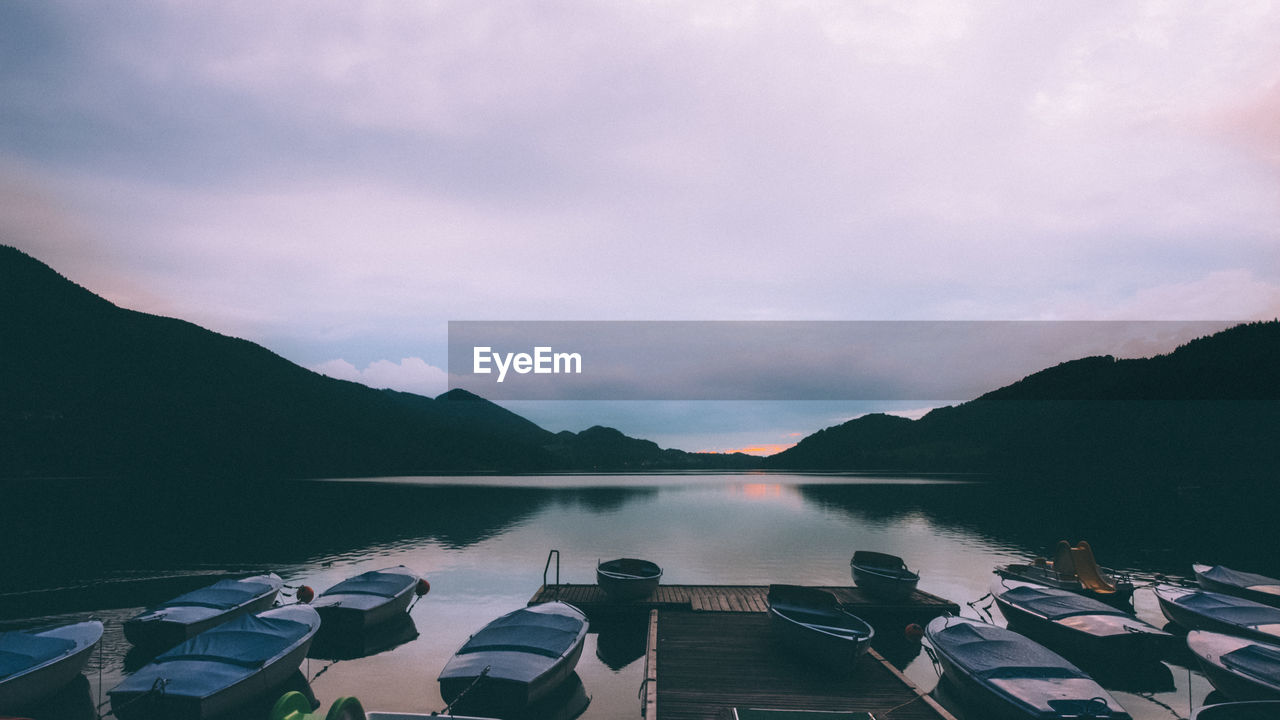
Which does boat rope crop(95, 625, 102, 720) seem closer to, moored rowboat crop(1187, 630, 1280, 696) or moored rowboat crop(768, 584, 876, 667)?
moored rowboat crop(768, 584, 876, 667)

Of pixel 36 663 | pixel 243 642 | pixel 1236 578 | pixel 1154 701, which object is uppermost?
pixel 243 642

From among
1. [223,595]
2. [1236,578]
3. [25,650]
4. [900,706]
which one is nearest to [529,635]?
[900,706]

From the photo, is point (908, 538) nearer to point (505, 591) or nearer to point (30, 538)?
point (505, 591)

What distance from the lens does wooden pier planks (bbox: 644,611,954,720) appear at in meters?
16.7

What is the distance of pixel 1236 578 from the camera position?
3312cm

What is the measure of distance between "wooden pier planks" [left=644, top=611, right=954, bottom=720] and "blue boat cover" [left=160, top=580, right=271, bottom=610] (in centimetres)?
1964

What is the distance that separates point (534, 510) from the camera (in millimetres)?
106562

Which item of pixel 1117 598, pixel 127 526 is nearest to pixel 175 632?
pixel 1117 598

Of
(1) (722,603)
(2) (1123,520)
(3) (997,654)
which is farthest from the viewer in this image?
(2) (1123,520)

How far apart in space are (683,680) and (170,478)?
224 m

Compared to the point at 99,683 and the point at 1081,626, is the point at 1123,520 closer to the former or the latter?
the point at 1081,626

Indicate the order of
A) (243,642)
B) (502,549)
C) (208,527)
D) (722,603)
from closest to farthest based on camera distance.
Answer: (243,642) → (722,603) → (502,549) → (208,527)

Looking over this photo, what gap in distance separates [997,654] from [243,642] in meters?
25.2

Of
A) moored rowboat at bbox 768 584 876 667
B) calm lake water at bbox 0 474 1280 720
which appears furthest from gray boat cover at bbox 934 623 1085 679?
calm lake water at bbox 0 474 1280 720
